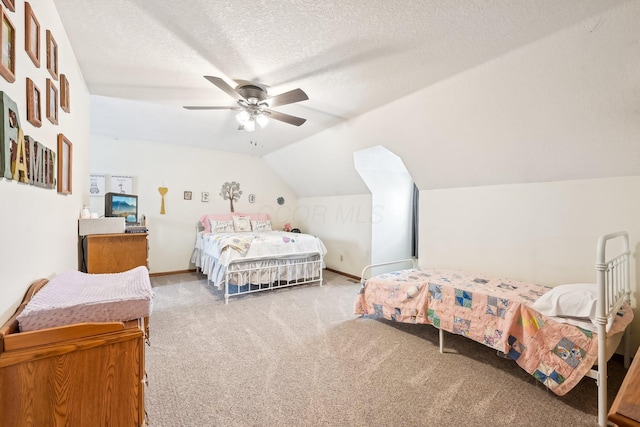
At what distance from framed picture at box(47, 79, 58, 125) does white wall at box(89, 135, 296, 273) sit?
326 centimetres

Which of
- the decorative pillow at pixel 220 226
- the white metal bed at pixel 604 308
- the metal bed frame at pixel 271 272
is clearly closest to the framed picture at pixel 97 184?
the decorative pillow at pixel 220 226

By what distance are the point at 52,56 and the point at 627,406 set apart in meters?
2.76

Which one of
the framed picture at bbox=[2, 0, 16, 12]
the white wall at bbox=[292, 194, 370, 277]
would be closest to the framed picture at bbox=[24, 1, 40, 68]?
the framed picture at bbox=[2, 0, 16, 12]

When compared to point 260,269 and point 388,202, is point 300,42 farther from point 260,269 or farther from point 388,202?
point 388,202

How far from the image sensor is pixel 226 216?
16.9ft

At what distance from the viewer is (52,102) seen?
4.86 ft

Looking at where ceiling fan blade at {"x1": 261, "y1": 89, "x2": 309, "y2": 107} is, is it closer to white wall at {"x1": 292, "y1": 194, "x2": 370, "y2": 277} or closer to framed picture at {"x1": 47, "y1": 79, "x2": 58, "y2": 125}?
framed picture at {"x1": 47, "y1": 79, "x2": 58, "y2": 125}

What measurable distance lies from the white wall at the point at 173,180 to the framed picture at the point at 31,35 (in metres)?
3.63

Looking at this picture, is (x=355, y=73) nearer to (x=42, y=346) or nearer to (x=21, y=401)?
(x=42, y=346)

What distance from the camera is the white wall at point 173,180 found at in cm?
436

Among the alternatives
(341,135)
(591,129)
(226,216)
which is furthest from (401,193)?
(226,216)

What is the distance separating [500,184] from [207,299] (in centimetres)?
378

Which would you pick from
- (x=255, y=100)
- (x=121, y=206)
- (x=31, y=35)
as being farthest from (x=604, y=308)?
(x=121, y=206)

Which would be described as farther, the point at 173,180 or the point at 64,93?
the point at 173,180
